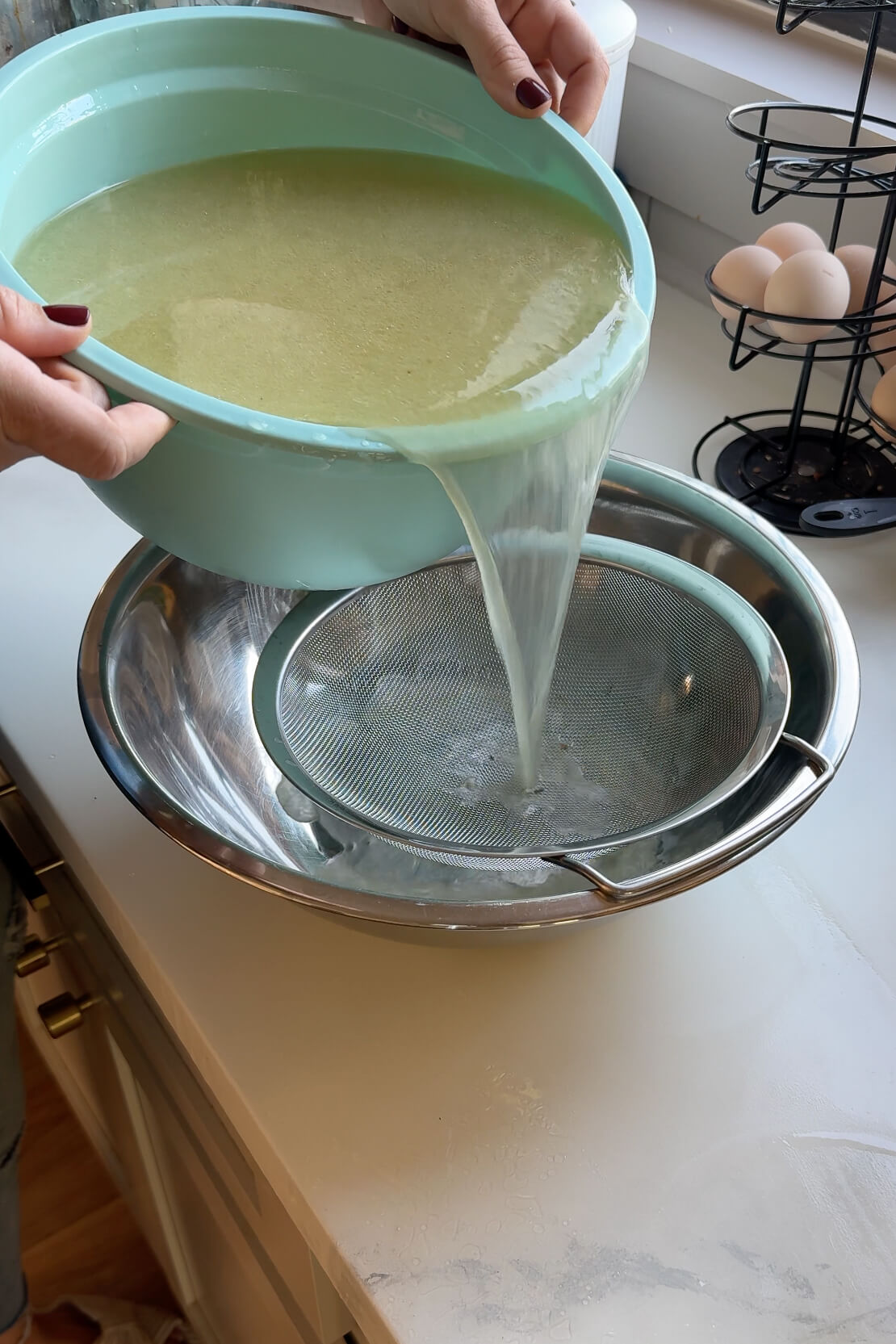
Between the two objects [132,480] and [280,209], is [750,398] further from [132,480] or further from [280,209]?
[132,480]

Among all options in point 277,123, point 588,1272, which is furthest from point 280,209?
point 588,1272

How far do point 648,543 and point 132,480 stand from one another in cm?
44

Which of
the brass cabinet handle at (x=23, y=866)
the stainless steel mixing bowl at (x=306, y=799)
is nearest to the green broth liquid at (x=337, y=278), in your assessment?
the stainless steel mixing bowl at (x=306, y=799)

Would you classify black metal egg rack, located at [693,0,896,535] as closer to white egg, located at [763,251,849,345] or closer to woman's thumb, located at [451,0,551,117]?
white egg, located at [763,251,849,345]

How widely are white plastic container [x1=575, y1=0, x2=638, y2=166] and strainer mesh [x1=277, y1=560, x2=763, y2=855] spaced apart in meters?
0.51

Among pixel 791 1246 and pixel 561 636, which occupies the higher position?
pixel 561 636

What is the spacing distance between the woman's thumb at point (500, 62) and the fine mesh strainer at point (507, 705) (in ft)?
0.98

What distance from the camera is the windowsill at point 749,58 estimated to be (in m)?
1.18

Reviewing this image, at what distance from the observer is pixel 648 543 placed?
0.90 m

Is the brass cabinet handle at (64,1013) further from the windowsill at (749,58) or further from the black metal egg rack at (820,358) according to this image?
the windowsill at (749,58)

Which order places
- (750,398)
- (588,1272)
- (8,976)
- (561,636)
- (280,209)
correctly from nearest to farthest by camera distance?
(588,1272) → (280,209) → (561,636) → (8,976) → (750,398)

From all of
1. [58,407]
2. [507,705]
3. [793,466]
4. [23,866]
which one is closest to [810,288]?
[793,466]

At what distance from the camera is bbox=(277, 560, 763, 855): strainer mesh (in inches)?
30.1

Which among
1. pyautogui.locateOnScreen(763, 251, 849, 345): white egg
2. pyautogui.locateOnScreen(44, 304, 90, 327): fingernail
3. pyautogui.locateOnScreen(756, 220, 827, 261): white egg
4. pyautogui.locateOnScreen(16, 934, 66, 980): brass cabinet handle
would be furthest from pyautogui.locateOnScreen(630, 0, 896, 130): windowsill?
pyautogui.locateOnScreen(16, 934, 66, 980): brass cabinet handle
